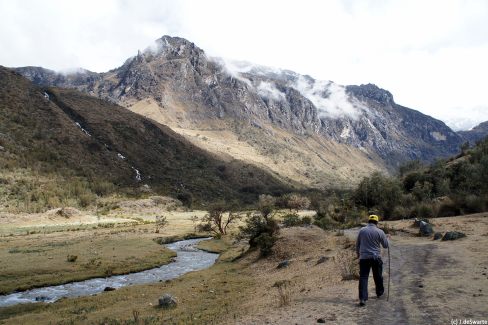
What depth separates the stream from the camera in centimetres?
3472

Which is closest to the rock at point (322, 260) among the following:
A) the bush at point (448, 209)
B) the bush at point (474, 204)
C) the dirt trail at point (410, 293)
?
the dirt trail at point (410, 293)

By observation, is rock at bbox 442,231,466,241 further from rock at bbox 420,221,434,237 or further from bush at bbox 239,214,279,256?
bush at bbox 239,214,279,256

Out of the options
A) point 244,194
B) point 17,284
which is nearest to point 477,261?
point 17,284

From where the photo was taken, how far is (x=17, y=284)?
38750 millimetres

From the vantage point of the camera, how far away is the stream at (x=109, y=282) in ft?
114

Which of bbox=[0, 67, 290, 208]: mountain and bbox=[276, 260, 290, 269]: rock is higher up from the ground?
bbox=[0, 67, 290, 208]: mountain

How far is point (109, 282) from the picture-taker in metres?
41.4

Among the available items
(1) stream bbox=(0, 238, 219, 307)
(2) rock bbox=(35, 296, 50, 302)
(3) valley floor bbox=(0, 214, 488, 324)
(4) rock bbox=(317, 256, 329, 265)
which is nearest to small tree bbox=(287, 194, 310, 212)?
(1) stream bbox=(0, 238, 219, 307)

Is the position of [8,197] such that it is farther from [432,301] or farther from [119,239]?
[432,301]

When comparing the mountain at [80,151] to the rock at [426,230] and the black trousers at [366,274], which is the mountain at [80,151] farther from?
the black trousers at [366,274]

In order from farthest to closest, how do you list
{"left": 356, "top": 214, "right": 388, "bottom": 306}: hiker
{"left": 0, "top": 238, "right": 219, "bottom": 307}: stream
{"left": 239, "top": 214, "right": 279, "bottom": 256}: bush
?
{"left": 239, "top": 214, "right": 279, "bottom": 256}: bush, {"left": 0, "top": 238, "right": 219, "bottom": 307}: stream, {"left": 356, "top": 214, "right": 388, "bottom": 306}: hiker

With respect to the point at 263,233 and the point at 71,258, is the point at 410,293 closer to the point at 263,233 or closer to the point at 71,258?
the point at 263,233

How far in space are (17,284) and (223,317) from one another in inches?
1102

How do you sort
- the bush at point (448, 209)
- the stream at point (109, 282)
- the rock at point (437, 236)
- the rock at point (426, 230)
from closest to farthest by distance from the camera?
1. the rock at point (437, 236)
2. the rock at point (426, 230)
3. the stream at point (109, 282)
4. the bush at point (448, 209)
